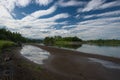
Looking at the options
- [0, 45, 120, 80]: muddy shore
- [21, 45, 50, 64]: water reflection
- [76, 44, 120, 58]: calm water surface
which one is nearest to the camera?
[0, 45, 120, 80]: muddy shore

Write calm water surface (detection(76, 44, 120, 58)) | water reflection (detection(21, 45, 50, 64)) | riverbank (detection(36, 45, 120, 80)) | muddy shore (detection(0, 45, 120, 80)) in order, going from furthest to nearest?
calm water surface (detection(76, 44, 120, 58)), water reflection (detection(21, 45, 50, 64)), riverbank (detection(36, 45, 120, 80)), muddy shore (detection(0, 45, 120, 80))

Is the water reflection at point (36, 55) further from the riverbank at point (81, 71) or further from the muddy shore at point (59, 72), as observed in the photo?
the muddy shore at point (59, 72)

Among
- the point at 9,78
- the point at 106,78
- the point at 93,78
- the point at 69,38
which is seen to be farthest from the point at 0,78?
the point at 69,38

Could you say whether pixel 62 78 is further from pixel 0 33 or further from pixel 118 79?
pixel 0 33

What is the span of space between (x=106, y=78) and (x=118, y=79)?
3.70 ft

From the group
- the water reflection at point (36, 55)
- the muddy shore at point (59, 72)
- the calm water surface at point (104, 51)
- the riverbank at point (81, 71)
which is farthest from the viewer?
the calm water surface at point (104, 51)

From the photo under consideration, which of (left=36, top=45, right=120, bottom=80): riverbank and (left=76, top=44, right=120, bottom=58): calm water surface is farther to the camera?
(left=76, top=44, right=120, bottom=58): calm water surface

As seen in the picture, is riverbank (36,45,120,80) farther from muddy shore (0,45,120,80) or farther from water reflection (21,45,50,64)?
water reflection (21,45,50,64)

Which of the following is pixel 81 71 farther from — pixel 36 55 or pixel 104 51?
pixel 104 51

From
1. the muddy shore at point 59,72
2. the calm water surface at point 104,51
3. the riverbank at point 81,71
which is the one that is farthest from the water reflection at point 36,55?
the calm water surface at point 104,51

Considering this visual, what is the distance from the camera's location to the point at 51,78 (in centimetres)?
1495

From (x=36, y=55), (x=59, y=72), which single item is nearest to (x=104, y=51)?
(x=36, y=55)

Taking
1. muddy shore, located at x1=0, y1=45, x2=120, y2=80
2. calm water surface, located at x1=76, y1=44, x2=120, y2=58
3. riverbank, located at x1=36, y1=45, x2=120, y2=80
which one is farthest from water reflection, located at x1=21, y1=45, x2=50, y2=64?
calm water surface, located at x1=76, y1=44, x2=120, y2=58

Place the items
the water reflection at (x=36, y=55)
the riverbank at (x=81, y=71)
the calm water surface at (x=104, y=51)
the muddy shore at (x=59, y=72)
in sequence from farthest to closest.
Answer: the calm water surface at (x=104, y=51)
the water reflection at (x=36, y=55)
the riverbank at (x=81, y=71)
the muddy shore at (x=59, y=72)
